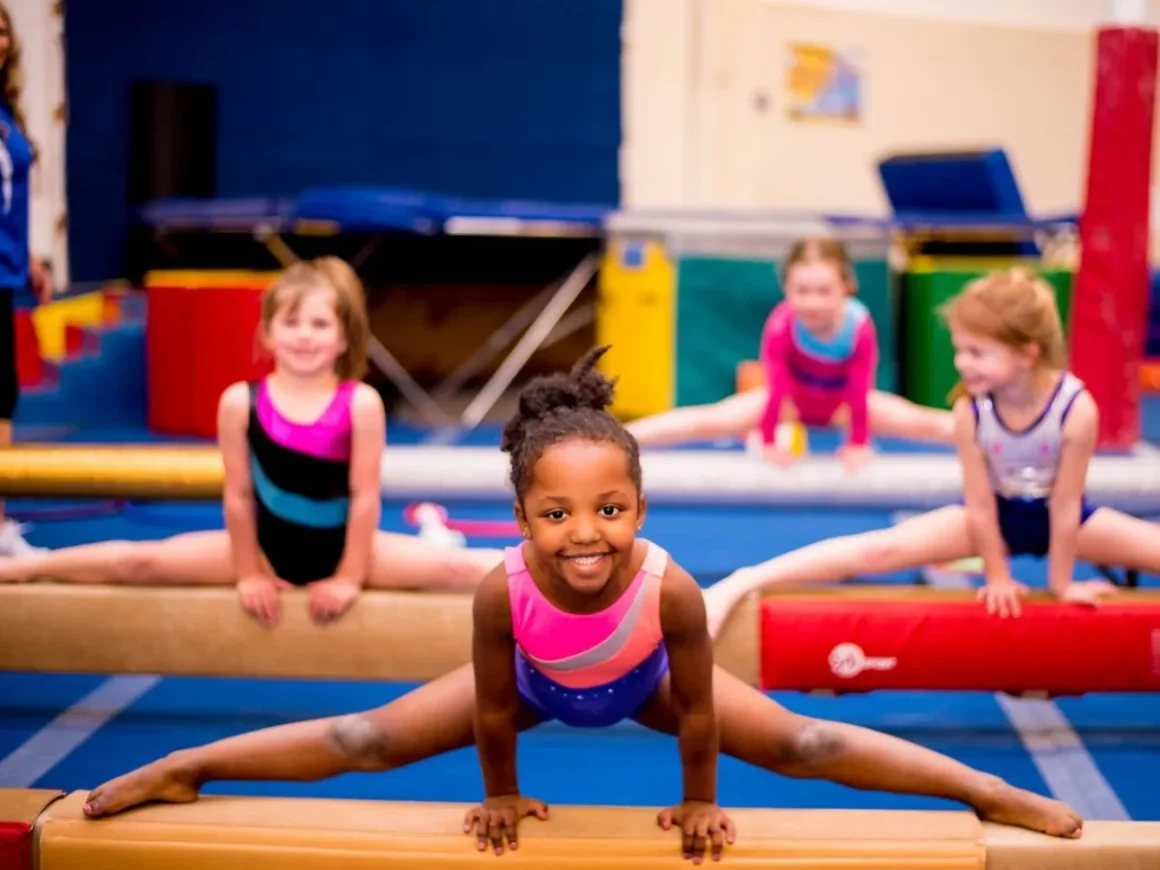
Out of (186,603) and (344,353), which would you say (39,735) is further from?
(344,353)

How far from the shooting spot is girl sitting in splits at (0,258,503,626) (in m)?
2.41

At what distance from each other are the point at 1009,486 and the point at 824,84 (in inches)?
271

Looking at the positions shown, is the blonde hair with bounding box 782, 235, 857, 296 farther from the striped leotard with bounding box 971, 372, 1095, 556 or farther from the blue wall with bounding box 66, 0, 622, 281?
the blue wall with bounding box 66, 0, 622, 281

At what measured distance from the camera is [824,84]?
8.90 m

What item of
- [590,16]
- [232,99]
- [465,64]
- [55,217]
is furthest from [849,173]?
[55,217]

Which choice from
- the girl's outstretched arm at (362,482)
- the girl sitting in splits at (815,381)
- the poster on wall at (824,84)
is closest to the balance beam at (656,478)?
the girl sitting in splits at (815,381)

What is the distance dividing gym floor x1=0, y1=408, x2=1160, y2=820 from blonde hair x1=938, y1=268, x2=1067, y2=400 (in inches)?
32.0

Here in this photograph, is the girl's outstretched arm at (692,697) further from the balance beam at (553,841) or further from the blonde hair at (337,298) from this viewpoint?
the blonde hair at (337,298)

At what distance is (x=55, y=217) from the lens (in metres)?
7.84

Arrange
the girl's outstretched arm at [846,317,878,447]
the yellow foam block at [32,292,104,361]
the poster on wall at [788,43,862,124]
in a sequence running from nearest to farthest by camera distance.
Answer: the girl's outstretched arm at [846,317,878,447] < the yellow foam block at [32,292,104,361] < the poster on wall at [788,43,862,124]

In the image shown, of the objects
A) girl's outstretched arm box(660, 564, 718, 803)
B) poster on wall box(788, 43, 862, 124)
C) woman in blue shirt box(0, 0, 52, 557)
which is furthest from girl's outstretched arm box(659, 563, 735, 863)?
poster on wall box(788, 43, 862, 124)

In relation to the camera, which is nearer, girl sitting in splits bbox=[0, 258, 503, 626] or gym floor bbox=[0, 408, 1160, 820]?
gym floor bbox=[0, 408, 1160, 820]

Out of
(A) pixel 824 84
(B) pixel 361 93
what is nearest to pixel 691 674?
(B) pixel 361 93

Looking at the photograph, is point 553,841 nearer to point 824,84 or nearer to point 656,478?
point 656,478
